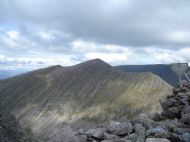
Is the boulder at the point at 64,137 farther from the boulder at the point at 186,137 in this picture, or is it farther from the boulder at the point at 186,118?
the boulder at the point at 186,118

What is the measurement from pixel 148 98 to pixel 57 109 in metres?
19.6

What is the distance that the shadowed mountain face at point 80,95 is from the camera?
3233 inches

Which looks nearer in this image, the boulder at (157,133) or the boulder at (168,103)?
the boulder at (157,133)

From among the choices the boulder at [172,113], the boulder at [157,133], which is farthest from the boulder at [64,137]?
the boulder at [172,113]

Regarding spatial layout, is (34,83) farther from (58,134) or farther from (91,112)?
(58,134)

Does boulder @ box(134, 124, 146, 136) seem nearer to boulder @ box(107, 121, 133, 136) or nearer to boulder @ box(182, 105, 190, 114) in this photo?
boulder @ box(107, 121, 133, 136)

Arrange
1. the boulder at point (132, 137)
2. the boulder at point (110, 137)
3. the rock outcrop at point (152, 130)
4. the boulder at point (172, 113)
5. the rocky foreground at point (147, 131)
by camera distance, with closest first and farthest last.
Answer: the rocky foreground at point (147, 131)
the rock outcrop at point (152, 130)
the boulder at point (132, 137)
the boulder at point (110, 137)
the boulder at point (172, 113)

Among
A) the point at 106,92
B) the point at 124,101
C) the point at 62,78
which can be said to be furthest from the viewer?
the point at 62,78

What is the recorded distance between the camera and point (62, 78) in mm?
102375

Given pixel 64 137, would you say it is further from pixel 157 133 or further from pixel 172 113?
pixel 172 113

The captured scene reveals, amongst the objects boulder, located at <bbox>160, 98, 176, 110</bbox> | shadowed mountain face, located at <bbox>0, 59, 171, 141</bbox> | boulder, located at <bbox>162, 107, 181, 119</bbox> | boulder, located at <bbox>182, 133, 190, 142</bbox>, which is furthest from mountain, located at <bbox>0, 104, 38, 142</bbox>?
shadowed mountain face, located at <bbox>0, 59, 171, 141</bbox>

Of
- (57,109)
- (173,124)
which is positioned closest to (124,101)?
(57,109)

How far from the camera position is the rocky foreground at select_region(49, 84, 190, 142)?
1350cm

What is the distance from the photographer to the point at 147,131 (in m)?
14.2
